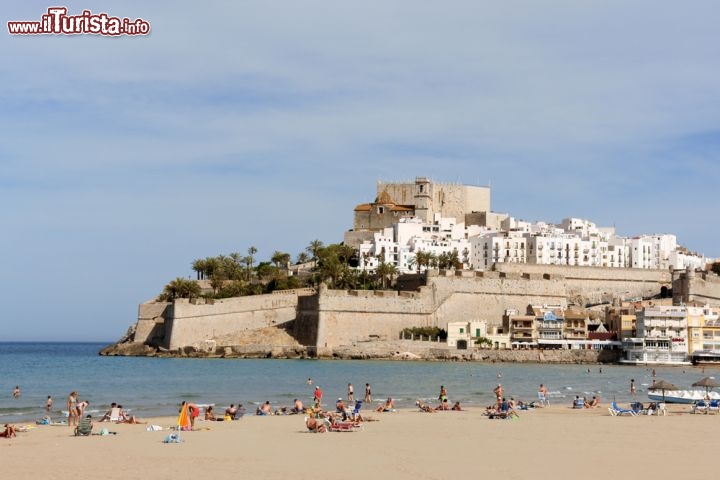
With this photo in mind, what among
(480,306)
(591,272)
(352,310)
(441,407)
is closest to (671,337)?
(480,306)

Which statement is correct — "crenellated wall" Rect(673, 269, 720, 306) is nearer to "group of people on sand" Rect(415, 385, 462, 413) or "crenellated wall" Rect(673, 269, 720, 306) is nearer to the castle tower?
the castle tower

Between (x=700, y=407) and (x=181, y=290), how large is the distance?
136 ft

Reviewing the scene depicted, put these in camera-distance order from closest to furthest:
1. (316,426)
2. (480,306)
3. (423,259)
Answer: (316,426) < (480,306) < (423,259)

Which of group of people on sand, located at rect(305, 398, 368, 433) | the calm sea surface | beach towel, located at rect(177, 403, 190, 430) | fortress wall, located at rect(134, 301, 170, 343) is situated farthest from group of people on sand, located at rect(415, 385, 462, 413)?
fortress wall, located at rect(134, 301, 170, 343)

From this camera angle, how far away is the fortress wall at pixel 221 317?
2215 inches

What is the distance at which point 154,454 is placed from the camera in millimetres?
15922

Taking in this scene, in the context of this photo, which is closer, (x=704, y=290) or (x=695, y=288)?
(x=695, y=288)

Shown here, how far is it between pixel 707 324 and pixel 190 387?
1202 inches

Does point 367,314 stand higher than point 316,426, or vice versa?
point 367,314

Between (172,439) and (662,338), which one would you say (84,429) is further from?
(662,338)

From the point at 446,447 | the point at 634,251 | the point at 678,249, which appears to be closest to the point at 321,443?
the point at 446,447

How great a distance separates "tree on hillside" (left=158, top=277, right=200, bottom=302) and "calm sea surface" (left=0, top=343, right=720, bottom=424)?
29.8 ft

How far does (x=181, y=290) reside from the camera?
6153 centimetres

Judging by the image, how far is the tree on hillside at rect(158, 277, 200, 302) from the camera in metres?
61.5
